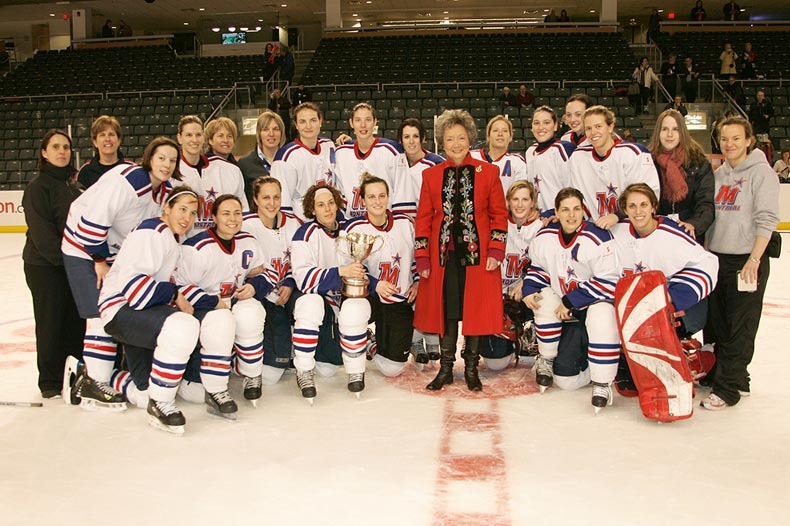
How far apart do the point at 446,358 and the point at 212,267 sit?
1.28m

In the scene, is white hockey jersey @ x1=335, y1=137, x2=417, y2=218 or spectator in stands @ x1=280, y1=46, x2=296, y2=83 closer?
white hockey jersey @ x1=335, y1=137, x2=417, y2=218

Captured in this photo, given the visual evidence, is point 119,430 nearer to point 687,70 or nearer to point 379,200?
point 379,200

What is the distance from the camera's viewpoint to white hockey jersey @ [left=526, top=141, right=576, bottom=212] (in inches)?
176

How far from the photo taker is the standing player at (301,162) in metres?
4.65

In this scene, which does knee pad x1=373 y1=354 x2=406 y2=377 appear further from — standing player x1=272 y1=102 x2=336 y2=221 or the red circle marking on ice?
standing player x1=272 y1=102 x2=336 y2=221

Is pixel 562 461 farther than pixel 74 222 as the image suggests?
No

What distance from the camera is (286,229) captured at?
13.9ft

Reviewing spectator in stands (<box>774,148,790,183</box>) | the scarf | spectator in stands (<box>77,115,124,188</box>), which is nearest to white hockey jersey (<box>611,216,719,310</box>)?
the scarf

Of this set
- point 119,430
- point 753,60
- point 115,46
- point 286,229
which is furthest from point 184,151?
point 115,46

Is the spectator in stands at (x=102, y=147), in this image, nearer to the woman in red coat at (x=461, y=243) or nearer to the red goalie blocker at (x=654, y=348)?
the woman in red coat at (x=461, y=243)

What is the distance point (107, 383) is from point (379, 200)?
1.62 meters

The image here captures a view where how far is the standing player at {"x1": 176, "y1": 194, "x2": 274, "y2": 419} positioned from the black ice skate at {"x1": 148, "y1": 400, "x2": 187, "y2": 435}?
0.24 meters

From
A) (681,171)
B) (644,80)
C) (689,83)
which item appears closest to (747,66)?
(689,83)

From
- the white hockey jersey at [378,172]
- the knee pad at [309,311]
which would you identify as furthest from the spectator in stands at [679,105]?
the knee pad at [309,311]
